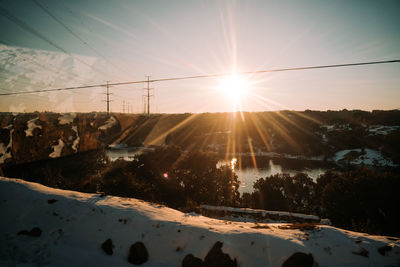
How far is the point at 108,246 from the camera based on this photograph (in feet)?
20.7

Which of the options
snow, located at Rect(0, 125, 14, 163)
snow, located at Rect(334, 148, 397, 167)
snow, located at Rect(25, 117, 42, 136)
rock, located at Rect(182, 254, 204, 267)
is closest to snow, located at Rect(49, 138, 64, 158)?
snow, located at Rect(25, 117, 42, 136)

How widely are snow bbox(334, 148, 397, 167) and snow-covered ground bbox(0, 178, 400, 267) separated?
96819 mm

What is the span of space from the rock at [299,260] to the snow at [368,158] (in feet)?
322

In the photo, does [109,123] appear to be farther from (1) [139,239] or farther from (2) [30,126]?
(1) [139,239]

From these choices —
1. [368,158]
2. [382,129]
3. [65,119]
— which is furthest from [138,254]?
[382,129]

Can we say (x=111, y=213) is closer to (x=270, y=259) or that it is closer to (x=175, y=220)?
(x=175, y=220)

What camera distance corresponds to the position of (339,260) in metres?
5.54

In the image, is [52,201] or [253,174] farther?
[253,174]

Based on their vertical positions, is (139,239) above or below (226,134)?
below

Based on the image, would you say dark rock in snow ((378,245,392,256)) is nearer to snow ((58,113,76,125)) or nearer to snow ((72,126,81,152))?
snow ((58,113,76,125))

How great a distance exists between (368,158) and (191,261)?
108398 millimetres

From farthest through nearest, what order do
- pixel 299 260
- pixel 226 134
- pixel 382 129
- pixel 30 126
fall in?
pixel 226 134 → pixel 382 129 → pixel 30 126 → pixel 299 260

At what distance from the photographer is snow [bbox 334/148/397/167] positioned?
7516 centimetres

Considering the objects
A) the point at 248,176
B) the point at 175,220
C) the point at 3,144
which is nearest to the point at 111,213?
the point at 175,220
